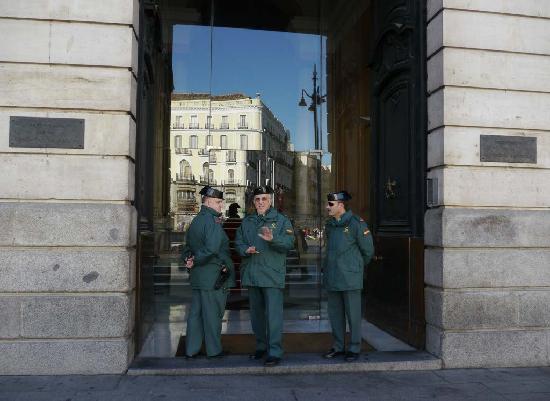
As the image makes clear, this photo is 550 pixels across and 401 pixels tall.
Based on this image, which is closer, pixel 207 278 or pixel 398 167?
pixel 207 278

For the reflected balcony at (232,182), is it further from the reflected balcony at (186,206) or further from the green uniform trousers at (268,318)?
the green uniform trousers at (268,318)

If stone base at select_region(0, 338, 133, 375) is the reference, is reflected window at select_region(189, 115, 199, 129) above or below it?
above

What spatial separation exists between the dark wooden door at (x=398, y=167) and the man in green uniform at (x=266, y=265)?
178 cm

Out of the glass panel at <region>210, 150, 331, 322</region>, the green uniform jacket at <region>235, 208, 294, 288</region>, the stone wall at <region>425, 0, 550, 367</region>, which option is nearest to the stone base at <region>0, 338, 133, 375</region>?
the green uniform jacket at <region>235, 208, 294, 288</region>

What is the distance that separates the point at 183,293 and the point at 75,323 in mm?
4713

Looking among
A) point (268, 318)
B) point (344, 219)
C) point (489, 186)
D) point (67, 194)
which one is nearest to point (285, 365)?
point (268, 318)

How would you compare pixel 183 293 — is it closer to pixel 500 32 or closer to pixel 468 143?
pixel 468 143

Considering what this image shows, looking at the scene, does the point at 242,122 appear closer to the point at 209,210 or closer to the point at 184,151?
the point at 184,151

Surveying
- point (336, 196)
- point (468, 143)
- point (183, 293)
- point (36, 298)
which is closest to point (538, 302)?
point (468, 143)

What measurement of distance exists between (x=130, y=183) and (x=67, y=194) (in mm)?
664

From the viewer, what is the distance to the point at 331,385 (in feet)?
18.1

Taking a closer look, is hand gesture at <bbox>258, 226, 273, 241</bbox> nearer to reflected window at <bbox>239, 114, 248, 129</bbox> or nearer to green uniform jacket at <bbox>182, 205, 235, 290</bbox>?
green uniform jacket at <bbox>182, 205, 235, 290</bbox>

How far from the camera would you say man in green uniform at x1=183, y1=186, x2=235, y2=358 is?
6.21 metres

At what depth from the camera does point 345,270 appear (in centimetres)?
618
